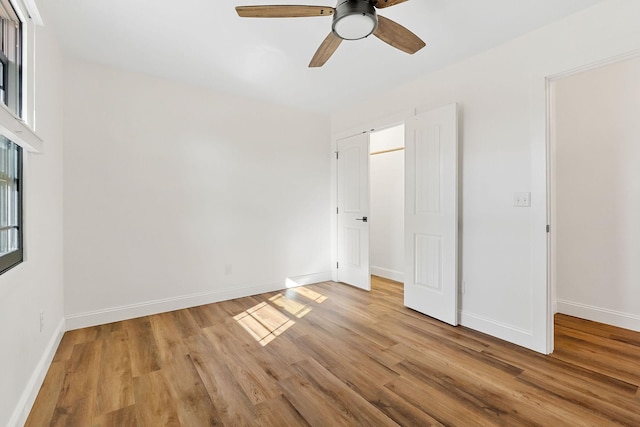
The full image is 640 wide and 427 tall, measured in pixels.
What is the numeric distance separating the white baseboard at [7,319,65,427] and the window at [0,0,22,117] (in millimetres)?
1526

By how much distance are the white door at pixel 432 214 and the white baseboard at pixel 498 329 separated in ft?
0.38

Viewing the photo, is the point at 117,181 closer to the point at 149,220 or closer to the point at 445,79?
the point at 149,220

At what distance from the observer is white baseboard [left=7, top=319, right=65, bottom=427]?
146 cm

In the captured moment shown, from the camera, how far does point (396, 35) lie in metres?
1.87

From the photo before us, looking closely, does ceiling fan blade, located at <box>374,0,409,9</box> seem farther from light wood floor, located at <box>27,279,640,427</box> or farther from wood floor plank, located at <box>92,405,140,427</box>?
→ wood floor plank, located at <box>92,405,140,427</box>

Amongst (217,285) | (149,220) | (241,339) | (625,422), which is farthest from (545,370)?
(149,220)

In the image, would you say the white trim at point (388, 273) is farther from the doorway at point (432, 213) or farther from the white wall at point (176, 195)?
the doorway at point (432, 213)

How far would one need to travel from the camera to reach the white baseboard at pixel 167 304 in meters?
2.78

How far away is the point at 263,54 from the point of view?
266 cm

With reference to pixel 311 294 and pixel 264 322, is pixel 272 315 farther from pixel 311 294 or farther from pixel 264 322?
pixel 311 294

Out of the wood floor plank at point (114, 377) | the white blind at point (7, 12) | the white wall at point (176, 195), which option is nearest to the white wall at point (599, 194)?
the white wall at point (176, 195)

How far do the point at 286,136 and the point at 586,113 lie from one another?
334 cm

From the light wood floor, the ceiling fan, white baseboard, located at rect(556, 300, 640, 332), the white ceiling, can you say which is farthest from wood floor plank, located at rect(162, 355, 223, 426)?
white baseboard, located at rect(556, 300, 640, 332)

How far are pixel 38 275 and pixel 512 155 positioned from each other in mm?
3626
